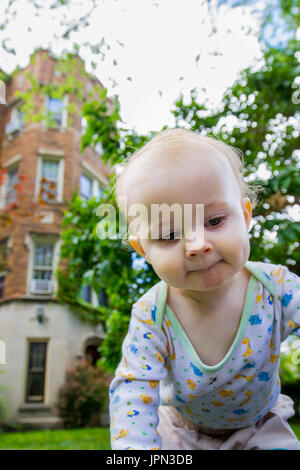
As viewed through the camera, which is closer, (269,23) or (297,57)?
(297,57)

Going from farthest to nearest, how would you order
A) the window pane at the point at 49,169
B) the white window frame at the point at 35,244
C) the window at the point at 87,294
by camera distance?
the window pane at the point at 49,169 < the window at the point at 87,294 < the white window frame at the point at 35,244

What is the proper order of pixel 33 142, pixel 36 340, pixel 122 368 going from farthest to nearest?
1. pixel 33 142
2. pixel 36 340
3. pixel 122 368

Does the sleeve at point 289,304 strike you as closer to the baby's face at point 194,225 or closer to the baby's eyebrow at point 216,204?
the baby's face at point 194,225

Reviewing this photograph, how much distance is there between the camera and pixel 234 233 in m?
1.08

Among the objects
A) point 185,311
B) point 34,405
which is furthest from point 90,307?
point 185,311

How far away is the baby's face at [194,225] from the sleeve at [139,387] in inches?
10.2

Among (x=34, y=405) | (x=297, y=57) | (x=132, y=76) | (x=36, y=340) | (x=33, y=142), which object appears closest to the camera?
(x=132, y=76)

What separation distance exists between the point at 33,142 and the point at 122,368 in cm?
1397

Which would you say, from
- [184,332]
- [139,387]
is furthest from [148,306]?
[139,387]

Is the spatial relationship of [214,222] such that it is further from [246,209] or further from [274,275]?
[274,275]

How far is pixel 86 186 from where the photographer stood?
1436cm

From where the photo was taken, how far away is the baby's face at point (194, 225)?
3.38ft

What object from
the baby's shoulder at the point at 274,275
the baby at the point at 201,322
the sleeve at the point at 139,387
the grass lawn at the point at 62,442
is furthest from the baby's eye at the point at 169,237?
the grass lawn at the point at 62,442

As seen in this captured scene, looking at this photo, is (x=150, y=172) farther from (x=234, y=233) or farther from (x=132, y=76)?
(x=132, y=76)
